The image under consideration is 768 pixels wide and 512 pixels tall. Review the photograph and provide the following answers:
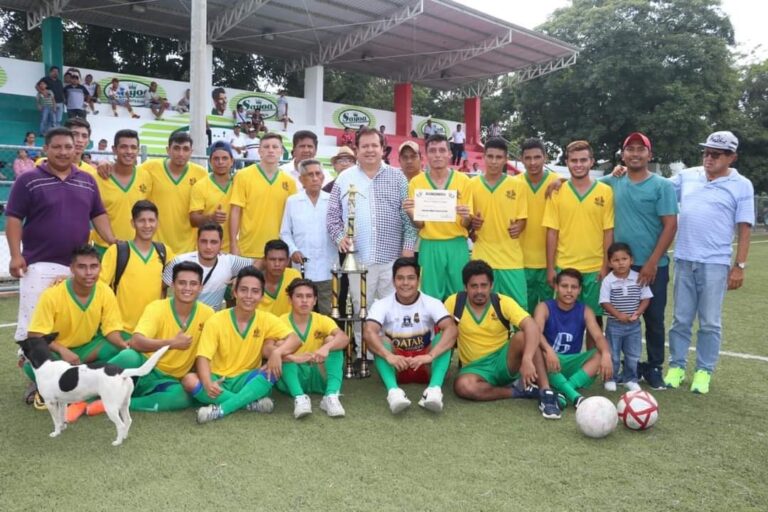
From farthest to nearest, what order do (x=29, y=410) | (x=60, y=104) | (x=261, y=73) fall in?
(x=261, y=73), (x=60, y=104), (x=29, y=410)

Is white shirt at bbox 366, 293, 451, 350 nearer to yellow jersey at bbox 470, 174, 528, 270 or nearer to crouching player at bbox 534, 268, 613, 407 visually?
yellow jersey at bbox 470, 174, 528, 270

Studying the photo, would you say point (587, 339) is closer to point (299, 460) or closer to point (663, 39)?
point (299, 460)

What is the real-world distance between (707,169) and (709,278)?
0.87 meters

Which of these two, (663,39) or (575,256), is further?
(663,39)

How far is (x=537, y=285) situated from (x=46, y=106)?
1310cm

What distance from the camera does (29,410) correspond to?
411 cm

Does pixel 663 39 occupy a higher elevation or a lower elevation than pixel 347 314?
higher

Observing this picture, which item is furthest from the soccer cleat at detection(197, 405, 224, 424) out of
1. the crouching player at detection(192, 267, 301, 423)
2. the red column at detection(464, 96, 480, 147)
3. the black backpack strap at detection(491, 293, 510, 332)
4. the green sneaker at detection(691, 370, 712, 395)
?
the red column at detection(464, 96, 480, 147)

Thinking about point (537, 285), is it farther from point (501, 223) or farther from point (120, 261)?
point (120, 261)

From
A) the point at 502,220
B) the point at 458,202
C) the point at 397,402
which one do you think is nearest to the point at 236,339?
the point at 397,402

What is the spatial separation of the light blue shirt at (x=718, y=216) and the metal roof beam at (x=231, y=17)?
15433 millimetres

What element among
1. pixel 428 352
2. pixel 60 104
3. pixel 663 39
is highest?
pixel 663 39

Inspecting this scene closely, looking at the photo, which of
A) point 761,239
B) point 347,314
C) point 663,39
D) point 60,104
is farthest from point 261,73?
point 347,314

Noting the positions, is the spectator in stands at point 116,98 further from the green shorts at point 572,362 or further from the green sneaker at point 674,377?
the green sneaker at point 674,377
